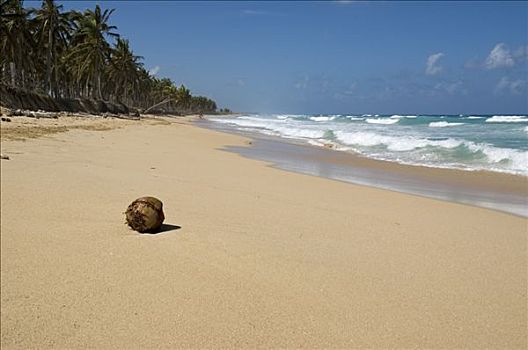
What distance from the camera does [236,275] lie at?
3.26m

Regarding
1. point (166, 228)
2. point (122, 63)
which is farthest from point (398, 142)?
point (122, 63)

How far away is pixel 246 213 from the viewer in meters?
5.20

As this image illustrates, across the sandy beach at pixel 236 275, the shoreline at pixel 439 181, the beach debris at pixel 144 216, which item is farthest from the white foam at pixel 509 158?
the beach debris at pixel 144 216

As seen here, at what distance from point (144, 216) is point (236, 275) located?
1.09 metres

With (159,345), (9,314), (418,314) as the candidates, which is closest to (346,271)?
(418,314)

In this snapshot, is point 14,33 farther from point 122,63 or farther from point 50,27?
point 122,63

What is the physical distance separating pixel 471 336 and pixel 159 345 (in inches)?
77.9

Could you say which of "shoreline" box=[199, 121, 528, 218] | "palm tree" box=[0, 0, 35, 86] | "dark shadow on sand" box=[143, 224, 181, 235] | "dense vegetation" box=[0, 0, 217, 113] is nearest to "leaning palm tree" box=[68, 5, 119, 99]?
"dense vegetation" box=[0, 0, 217, 113]

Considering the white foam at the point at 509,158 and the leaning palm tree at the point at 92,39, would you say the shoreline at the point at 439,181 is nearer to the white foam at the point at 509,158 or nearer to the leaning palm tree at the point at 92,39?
the white foam at the point at 509,158

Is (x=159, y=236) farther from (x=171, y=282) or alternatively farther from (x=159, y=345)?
(x=159, y=345)

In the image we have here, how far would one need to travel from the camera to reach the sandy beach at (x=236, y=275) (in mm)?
2564

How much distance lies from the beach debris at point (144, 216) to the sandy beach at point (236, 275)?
0.15m

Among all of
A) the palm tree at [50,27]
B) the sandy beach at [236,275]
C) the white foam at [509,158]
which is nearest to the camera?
the sandy beach at [236,275]

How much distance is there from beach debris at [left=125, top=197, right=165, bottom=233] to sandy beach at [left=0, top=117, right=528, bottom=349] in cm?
15
